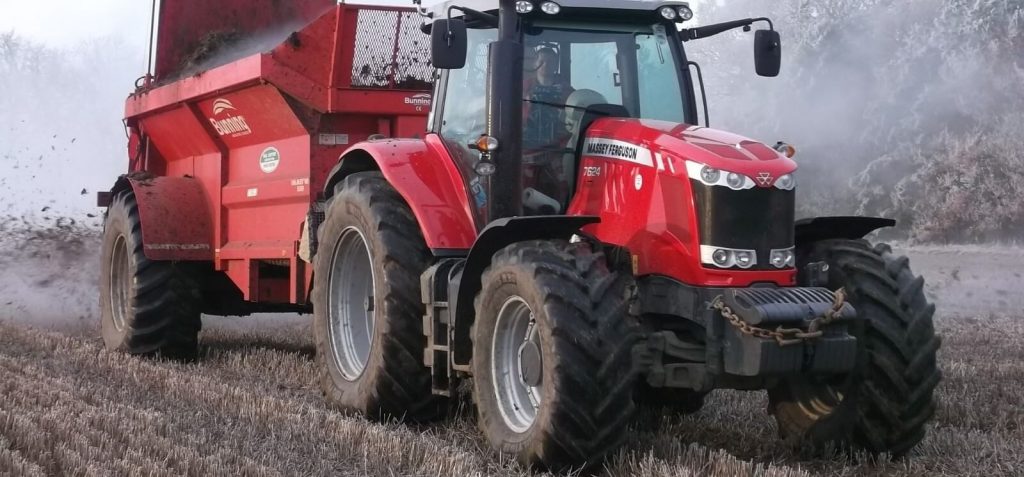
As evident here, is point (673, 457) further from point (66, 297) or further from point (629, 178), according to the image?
point (66, 297)

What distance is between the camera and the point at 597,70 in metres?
6.03

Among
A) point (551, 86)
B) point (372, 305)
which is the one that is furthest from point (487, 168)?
point (372, 305)

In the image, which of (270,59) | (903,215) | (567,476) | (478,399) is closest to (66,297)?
(270,59)

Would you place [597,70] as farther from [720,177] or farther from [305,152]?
[305,152]

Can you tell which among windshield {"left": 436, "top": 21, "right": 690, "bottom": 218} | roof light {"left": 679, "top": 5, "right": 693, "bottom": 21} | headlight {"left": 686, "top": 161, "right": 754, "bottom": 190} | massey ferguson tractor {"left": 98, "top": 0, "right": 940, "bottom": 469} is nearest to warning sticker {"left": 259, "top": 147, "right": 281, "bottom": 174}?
massey ferguson tractor {"left": 98, "top": 0, "right": 940, "bottom": 469}

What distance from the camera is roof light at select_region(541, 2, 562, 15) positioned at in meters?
5.88

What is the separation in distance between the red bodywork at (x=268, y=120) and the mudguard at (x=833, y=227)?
1.76 m

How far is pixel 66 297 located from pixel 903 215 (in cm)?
1357

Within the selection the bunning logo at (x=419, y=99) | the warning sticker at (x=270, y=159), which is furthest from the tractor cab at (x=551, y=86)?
the warning sticker at (x=270, y=159)

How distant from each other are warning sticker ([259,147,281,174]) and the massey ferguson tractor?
352mm

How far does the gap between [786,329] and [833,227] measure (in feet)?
3.54

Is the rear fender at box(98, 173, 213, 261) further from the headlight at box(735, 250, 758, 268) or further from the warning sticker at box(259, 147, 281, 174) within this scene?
the headlight at box(735, 250, 758, 268)

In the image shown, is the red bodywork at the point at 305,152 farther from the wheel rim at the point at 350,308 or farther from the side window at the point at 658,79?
the wheel rim at the point at 350,308

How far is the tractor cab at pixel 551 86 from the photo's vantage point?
564 cm
